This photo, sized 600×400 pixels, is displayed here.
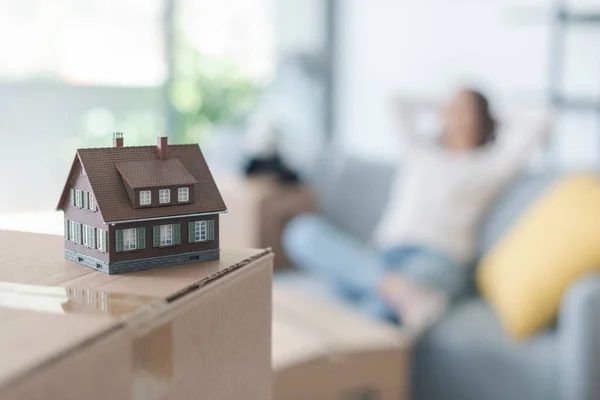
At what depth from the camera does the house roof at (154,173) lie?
623 mm

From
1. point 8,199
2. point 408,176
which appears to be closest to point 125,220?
point 408,176

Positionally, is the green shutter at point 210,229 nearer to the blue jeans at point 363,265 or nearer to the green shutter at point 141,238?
the green shutter at point 141,238

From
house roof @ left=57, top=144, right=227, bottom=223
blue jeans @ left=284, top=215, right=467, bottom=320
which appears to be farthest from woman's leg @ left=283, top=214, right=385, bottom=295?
house roof @ left=57, top=144, right=227, bottom=223

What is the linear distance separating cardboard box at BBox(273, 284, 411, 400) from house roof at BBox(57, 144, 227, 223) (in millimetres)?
1000

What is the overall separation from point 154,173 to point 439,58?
3.57 m

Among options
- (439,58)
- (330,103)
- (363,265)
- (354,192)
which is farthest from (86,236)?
(330,103)

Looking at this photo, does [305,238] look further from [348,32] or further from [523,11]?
[348,32]

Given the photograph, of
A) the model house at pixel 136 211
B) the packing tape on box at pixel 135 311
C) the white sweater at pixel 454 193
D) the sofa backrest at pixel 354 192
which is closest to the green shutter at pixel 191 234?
the model house at pixel 136 211

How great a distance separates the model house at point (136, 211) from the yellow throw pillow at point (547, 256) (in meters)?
1.34

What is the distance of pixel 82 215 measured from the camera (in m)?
0.63

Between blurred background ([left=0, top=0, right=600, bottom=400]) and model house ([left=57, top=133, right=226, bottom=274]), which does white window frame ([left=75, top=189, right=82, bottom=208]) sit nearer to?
model house ([left=57, top=133, right=226, bottom=274])

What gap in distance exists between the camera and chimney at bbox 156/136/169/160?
66cm

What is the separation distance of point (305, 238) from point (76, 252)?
5.73 feet

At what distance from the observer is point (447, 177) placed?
230 cm
